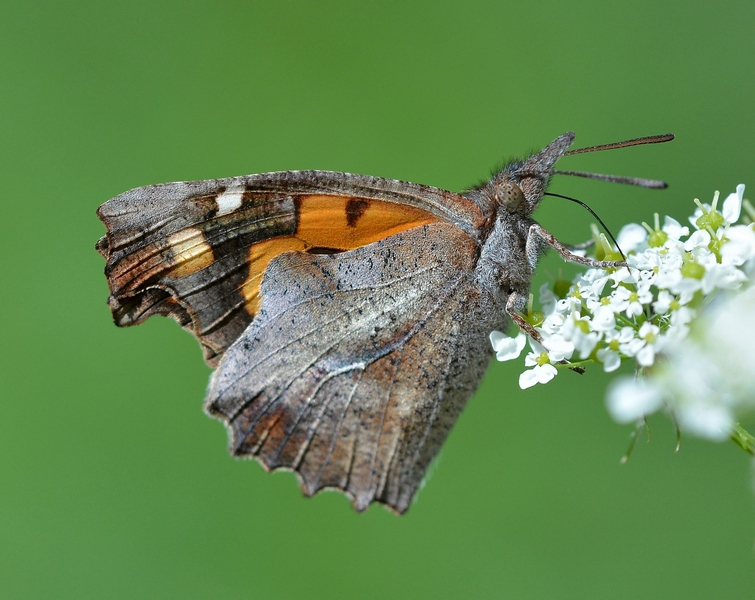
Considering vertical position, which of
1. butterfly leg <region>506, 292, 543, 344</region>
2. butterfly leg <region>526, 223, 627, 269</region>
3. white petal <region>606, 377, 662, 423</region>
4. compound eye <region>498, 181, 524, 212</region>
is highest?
compound eye <region>498, 181, 524, 212</region>

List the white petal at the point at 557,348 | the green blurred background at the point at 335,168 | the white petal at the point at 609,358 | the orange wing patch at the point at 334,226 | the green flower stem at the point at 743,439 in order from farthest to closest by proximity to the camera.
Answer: the green blurred background at the point at 335,168, the orange wing patch at the point at 334,226, the white petal at the point at 557,348, the white petal at the point at 609,358, the green flower stem at the point at 743,439

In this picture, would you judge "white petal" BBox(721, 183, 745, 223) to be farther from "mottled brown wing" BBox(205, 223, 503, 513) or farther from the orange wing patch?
the orange wing patch

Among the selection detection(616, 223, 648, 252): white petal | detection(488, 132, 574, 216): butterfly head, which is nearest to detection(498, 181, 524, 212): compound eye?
detection(488, 132, 574, 216): butterfly head

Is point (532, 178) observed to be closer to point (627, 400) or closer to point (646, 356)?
point (646, 356)

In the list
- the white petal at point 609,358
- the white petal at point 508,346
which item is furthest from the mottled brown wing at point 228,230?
the white petal at point 609,358

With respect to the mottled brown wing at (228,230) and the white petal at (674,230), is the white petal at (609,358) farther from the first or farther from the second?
the mottled brown wing at (228,230)

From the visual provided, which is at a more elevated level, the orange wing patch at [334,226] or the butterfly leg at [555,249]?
the butterfly leg at [555,249]

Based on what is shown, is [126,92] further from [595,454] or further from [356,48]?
[595,454]
